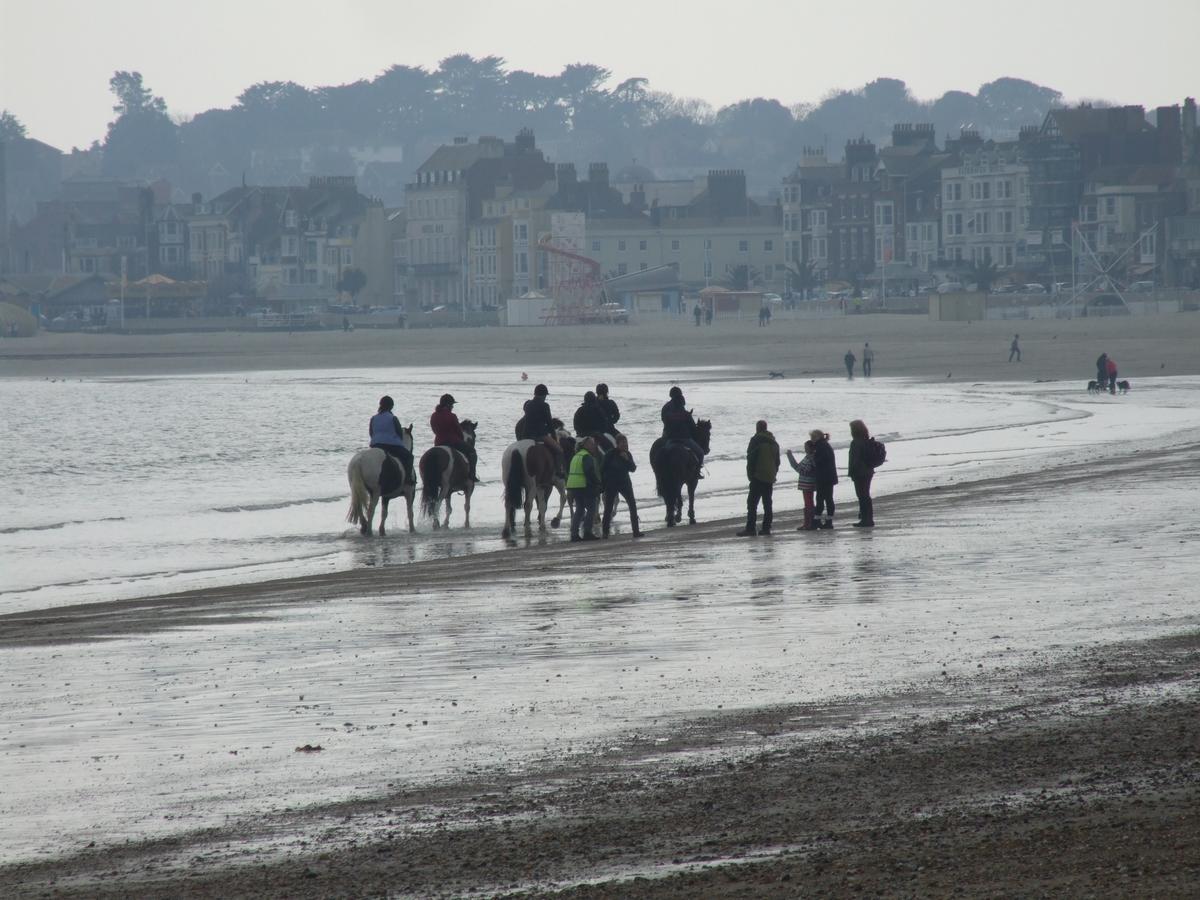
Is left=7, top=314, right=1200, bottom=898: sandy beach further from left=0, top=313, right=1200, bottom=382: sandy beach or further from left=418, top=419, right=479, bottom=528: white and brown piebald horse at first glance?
left=0, top=313, right=1200, bottom=382: sandy beach

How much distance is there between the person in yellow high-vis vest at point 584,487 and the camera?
69.3 ft

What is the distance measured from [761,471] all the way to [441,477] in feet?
17.3

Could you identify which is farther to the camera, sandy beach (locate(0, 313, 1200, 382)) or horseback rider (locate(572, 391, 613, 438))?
sandy beach (locate(0, 313, 1200, 382))

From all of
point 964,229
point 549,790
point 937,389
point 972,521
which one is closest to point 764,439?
point 972,521

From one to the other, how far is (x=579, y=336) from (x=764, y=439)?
278ft

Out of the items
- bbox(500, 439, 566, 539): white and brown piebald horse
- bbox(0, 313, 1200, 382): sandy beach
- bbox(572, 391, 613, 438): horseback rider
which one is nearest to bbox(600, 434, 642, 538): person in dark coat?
bbox(572, 391, 613, 438): horseback rider

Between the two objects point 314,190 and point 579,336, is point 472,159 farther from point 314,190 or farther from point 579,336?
point 579,336

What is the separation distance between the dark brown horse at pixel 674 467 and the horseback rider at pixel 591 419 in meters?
0.67

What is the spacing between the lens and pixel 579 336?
104 metres

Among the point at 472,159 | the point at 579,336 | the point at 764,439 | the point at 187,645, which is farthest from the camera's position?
the point at 472,159

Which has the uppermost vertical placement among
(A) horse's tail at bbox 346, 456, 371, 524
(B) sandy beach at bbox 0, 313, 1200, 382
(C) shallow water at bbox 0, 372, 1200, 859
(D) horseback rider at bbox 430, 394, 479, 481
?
(B) sandy beach at bbox 0, 313, 1200, 382

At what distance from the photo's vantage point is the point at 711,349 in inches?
3359

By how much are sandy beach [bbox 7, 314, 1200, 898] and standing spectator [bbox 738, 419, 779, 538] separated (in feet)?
1.53

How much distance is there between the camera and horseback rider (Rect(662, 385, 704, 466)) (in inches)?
862
